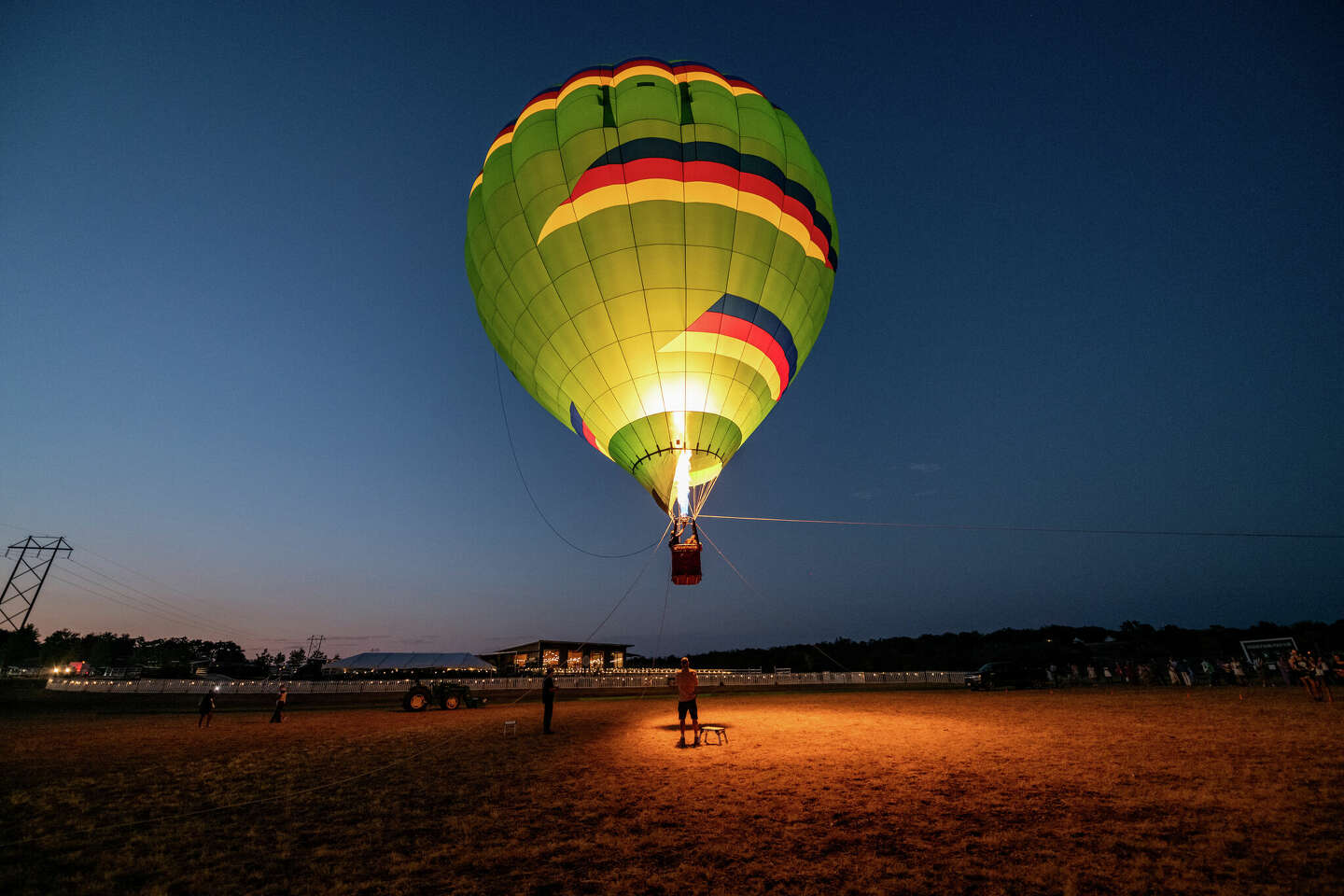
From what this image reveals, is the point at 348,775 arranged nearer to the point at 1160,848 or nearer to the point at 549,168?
the point at 1160,848

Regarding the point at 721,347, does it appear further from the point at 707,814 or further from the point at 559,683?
the point at 559,683

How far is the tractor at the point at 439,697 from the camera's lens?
2009 cm

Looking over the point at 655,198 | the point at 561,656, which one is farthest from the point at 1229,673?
the point at 561,656

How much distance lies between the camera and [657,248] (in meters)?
10.4

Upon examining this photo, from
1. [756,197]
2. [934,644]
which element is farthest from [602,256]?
[934,644]

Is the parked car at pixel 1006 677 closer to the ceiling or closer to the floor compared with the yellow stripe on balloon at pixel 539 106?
closer to the floor

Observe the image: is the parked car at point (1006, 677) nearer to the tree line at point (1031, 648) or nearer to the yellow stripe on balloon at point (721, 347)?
the tree line at point (1031, 648)

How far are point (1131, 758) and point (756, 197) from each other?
10.6 m

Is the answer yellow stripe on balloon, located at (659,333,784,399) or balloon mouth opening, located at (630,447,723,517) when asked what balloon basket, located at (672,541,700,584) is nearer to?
balloon mouth opening, located at (630,447,723,517)

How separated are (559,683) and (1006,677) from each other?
23.4m

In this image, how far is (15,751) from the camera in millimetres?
9836

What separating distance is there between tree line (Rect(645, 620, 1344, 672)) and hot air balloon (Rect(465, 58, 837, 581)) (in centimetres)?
2368

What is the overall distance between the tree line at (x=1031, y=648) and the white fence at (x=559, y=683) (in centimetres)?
375

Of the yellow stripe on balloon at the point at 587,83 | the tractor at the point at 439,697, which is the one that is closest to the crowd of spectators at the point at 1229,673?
the yellow stripe on balloon at the point at 587,83
